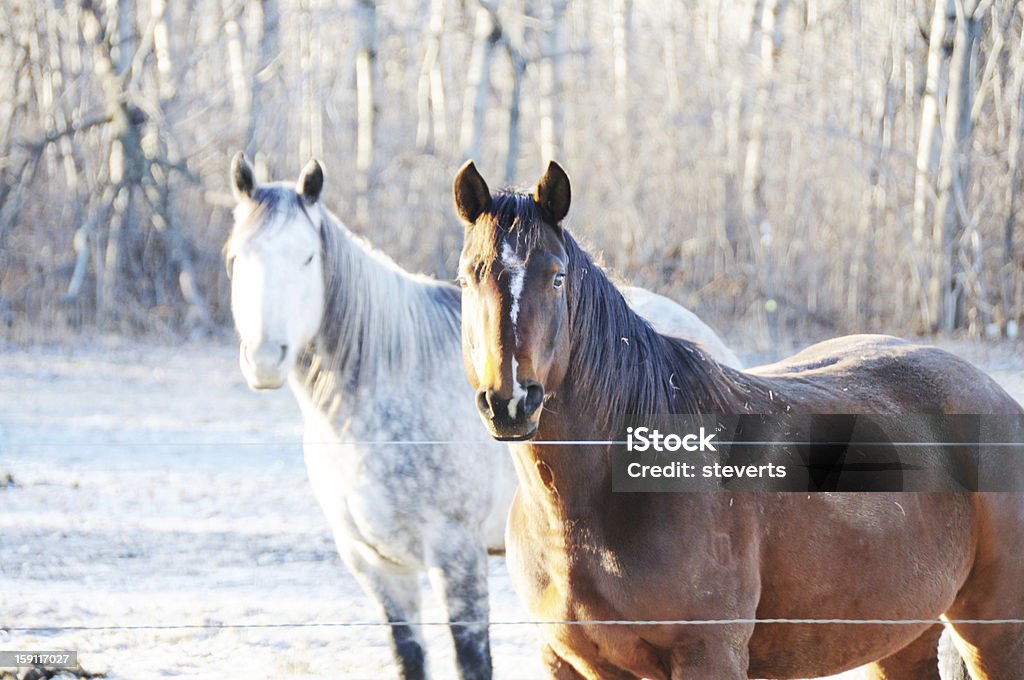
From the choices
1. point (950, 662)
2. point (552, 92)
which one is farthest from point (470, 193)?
point (552, 92)

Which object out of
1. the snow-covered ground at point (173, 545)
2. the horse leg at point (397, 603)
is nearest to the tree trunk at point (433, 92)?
the snow-covered ground at point (173, 545)

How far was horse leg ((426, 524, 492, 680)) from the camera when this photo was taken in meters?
2.90

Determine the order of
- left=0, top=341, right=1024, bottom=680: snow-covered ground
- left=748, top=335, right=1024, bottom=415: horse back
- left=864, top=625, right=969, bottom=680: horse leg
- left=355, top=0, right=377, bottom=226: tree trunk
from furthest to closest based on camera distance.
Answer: left=355, top=0, right=377, bottom=226: tree trunk
left=0, top=341, right=1024, bottom=680: snow-covered ground
left=864, top=625, right=969, bottom=680: horse leg
left=748, top=335, right=1024, bottom=415: horse back

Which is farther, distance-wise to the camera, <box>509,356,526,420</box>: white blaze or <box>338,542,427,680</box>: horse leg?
<box>338,542,427,680</box>: horse leg

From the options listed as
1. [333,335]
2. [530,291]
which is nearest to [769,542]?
[530,291]

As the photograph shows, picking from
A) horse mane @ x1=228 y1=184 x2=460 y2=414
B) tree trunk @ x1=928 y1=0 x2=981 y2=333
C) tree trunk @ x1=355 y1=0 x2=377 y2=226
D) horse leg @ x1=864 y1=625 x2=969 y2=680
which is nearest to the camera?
horse leg @ x1=864 y1=625 x2=969 y2=680

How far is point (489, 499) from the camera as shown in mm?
3020

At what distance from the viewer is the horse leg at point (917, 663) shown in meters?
2.41

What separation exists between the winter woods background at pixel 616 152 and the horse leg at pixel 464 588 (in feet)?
11.1

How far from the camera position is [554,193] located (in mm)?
1776

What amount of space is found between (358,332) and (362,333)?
1 centimetres

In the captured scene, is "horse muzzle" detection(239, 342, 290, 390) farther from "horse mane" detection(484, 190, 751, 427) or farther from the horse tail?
the horse tail

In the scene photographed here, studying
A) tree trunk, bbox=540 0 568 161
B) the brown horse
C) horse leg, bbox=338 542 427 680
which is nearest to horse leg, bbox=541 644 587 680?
the brown horse

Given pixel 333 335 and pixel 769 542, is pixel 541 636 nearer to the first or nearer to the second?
pixel 769 542
